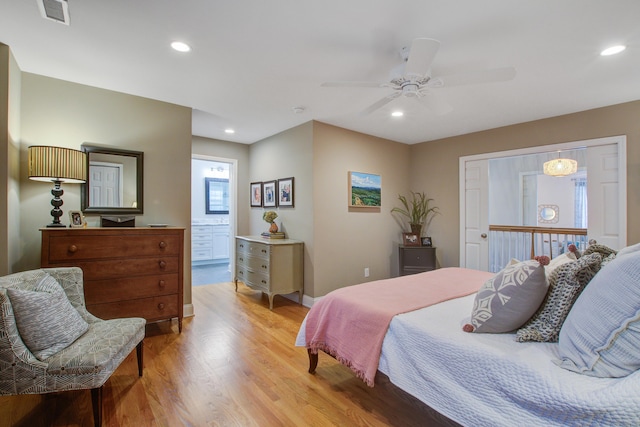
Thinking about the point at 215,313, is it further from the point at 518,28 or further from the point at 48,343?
the point at 518,28

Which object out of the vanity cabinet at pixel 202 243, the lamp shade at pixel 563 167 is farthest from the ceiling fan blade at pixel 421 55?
the vanity cabinet at pixel 202 243

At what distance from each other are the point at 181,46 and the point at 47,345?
203 cm

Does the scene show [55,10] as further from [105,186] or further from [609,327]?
[609,327]

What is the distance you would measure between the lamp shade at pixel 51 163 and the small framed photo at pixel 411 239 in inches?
160

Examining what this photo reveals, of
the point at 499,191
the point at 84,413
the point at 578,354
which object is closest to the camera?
the point at 578,354

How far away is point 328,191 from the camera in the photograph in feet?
12.9

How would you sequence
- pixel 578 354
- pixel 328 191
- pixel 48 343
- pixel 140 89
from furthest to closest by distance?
pixel 328 191, pixel 140 89, pixel 48 343, pixel 578 354

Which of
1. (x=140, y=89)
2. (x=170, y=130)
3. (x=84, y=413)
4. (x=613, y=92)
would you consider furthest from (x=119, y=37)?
(x=613, y=92)

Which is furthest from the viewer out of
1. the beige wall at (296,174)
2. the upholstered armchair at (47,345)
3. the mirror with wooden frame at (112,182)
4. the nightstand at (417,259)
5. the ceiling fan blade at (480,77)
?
the nightstand at (417,259)

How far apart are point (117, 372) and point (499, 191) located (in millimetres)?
7146

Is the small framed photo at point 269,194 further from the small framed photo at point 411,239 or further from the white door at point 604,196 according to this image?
the white door at point 604,196

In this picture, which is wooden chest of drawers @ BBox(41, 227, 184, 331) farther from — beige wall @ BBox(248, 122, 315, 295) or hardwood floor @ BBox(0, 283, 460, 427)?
beige wall @ BBox(248, 122, 315, 295)

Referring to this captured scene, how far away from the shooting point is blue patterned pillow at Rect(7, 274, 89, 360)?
1528mm

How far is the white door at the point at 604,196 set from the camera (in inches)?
126
